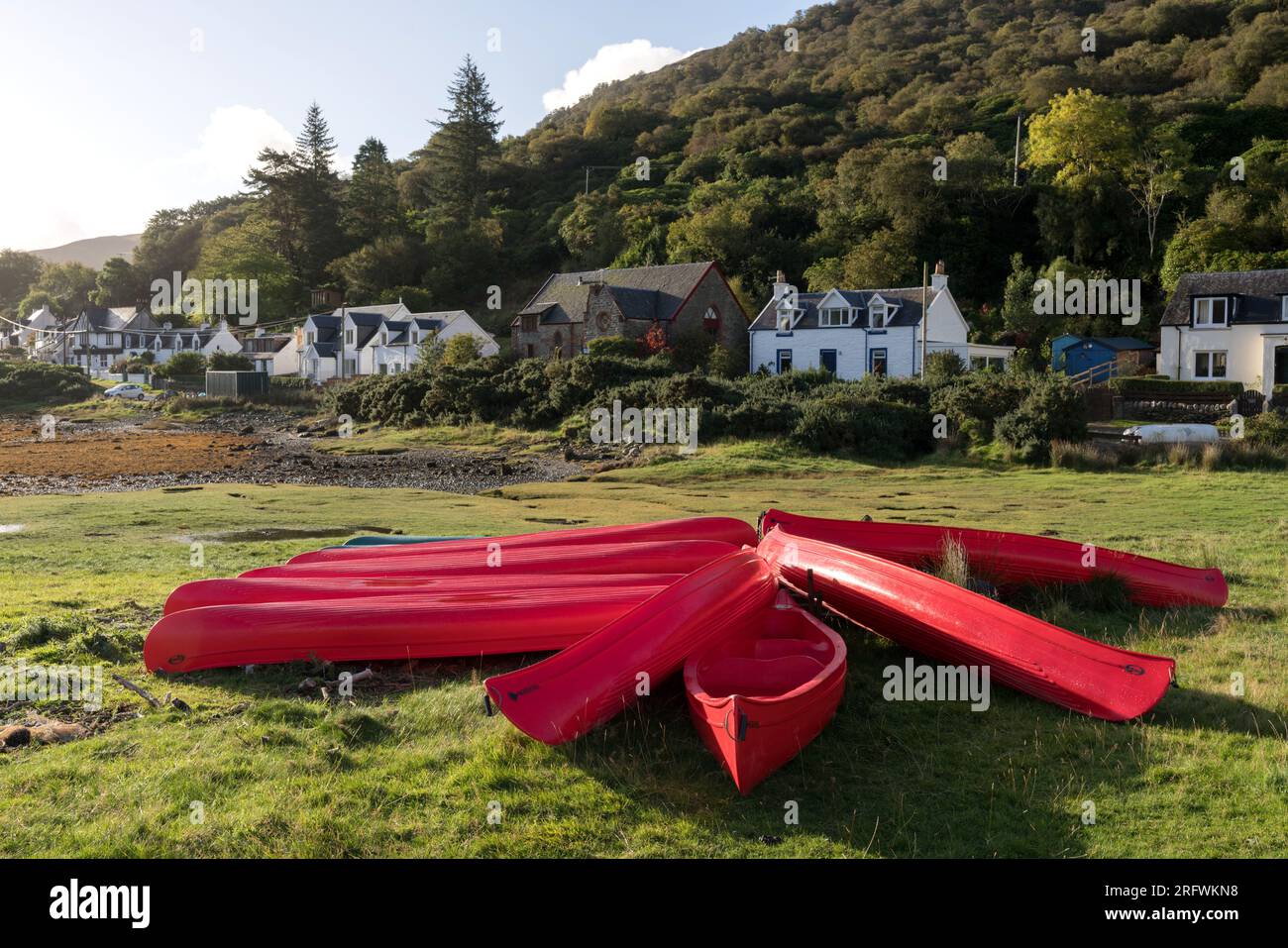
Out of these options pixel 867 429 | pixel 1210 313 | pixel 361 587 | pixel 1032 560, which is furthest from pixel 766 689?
pixel 1210 313

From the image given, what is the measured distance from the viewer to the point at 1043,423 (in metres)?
29.7

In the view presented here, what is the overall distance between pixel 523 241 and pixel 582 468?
222ft

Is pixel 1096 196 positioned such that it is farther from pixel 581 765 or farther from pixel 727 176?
pixel 581 765

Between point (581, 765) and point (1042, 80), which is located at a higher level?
point (1042, 80)

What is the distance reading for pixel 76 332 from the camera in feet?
351

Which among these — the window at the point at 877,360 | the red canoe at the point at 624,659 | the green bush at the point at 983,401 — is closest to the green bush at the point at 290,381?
the window at the point at 877,360

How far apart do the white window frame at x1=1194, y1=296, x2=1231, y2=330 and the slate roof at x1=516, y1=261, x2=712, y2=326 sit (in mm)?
25450

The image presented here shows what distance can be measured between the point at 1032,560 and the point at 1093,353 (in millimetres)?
44051

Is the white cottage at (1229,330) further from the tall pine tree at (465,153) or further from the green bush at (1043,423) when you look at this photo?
the tall pine tree at (465,153)

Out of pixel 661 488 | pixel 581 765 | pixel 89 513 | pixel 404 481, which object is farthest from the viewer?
pixel 404 481

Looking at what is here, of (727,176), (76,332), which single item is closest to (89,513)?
(727,176)

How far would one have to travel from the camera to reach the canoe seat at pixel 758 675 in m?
7.48

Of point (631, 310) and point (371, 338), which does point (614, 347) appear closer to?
point (631, 310)

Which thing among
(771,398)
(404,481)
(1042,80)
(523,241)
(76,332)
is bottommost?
(404,481)
